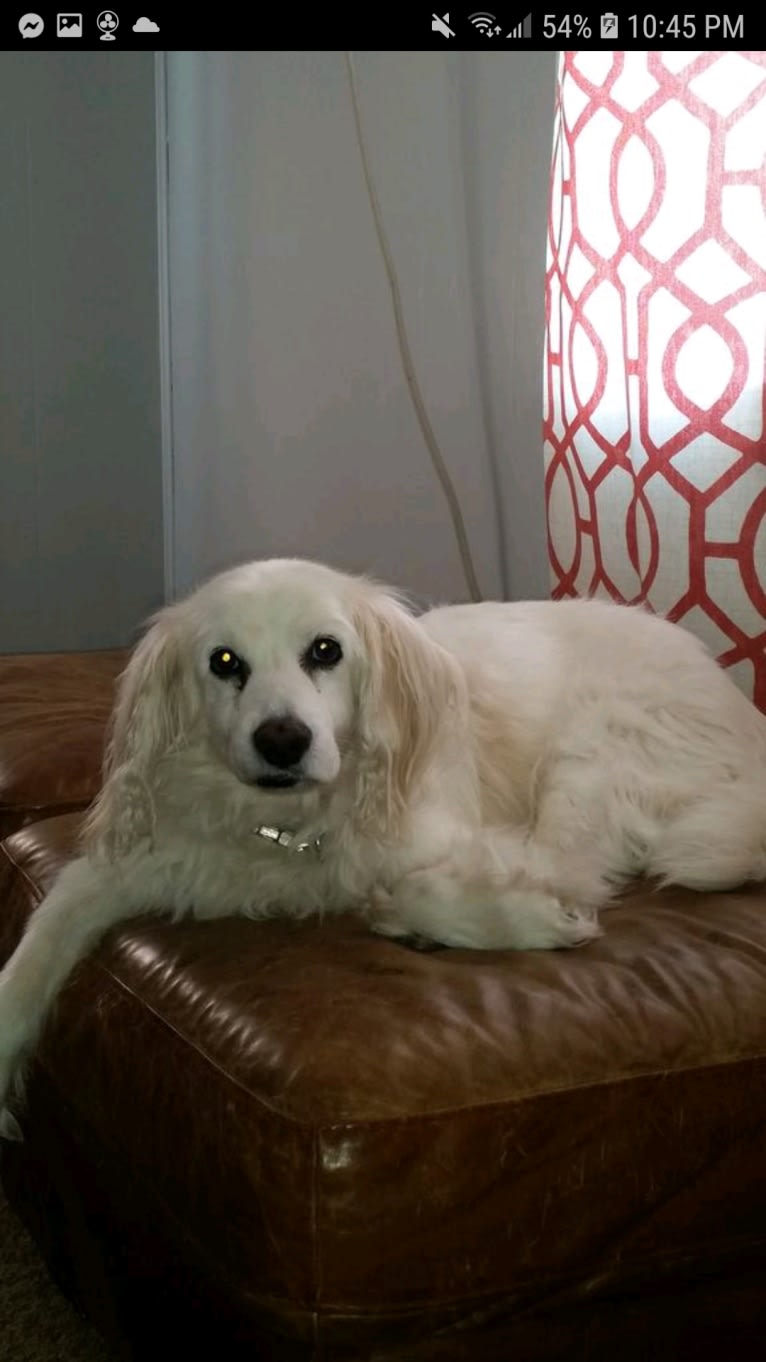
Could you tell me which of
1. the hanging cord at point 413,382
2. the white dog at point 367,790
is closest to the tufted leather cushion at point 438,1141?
the white dog at point 367,790

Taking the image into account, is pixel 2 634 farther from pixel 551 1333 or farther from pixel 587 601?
pixel 551 1333

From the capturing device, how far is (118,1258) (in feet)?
5.59

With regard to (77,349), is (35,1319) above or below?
below

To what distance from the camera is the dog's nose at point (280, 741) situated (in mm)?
1753

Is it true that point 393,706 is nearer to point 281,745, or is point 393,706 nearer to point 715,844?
point 281,745

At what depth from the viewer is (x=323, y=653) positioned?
1.91m

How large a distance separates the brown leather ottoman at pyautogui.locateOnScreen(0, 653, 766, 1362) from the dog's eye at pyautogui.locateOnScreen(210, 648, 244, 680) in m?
→ 0.36

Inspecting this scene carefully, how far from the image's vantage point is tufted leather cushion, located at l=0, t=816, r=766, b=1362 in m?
1.32
